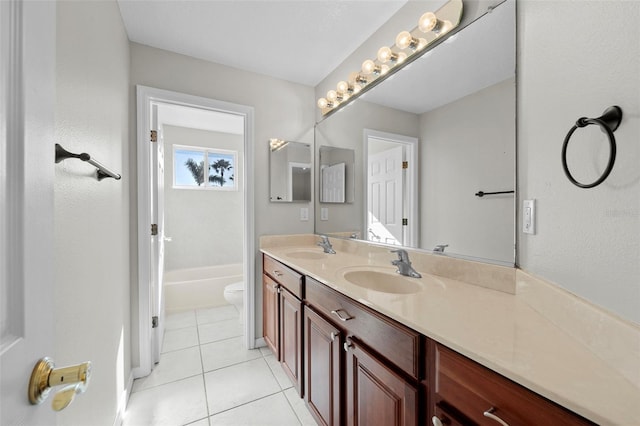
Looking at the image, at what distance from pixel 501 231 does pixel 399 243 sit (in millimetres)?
572

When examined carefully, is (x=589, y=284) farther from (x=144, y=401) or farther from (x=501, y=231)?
(x=144, y=401)

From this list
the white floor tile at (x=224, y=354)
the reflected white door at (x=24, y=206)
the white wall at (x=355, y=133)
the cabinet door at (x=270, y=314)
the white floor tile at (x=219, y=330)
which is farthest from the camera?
the white floor tile at (x=219, y=330)

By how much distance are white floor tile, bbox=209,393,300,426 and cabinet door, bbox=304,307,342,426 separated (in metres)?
0.18

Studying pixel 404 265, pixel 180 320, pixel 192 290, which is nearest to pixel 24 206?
pixel 404 265

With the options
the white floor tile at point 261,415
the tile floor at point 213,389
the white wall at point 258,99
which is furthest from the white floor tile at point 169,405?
the white wall at point 258,99

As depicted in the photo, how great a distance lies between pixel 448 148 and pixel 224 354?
7.12 feet

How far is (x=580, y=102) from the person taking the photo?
2.28 ft

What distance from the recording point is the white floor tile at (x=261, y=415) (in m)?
1.39

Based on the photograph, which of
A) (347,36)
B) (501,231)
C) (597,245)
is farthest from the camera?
(347,36)

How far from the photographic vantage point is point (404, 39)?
4.48 feet

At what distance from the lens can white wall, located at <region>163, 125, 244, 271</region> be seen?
348 cm

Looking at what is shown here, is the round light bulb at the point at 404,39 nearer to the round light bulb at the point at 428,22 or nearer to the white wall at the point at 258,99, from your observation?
the round light bulb at the point at 428,22

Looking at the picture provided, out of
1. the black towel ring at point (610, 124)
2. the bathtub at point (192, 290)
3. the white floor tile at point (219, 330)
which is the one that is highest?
the black towel ring at point (610, 124)

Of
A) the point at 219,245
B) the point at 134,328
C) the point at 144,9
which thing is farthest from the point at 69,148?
the point at 219,245
